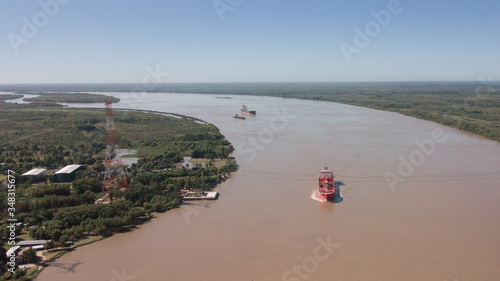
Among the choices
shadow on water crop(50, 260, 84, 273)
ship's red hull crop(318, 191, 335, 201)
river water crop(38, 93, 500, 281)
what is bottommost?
shadow on water crop(50, 260, 84, 273)

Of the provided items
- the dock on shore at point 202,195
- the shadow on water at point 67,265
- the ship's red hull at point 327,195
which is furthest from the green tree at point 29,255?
the ship's red hull at point 327,195

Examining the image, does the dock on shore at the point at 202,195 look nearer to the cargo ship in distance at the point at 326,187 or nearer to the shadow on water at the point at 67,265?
the cargo ship in distance at the point at 326,187

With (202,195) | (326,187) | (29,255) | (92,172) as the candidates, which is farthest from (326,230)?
(92,172)

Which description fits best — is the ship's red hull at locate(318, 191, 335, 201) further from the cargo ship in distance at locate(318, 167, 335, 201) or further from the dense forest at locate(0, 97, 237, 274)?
the dense forest at locate(0, 97, 237, 274)

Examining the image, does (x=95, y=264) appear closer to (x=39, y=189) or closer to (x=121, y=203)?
(x=121, y=203)

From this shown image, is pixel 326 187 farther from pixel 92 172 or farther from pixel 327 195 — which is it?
pixel 92 172

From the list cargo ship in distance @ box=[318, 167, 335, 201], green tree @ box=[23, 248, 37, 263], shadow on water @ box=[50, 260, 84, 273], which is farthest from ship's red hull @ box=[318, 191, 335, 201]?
green tree @ box=[23, 248, 37, 263]

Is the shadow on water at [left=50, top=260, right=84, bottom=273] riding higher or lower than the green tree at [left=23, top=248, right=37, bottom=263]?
lower
